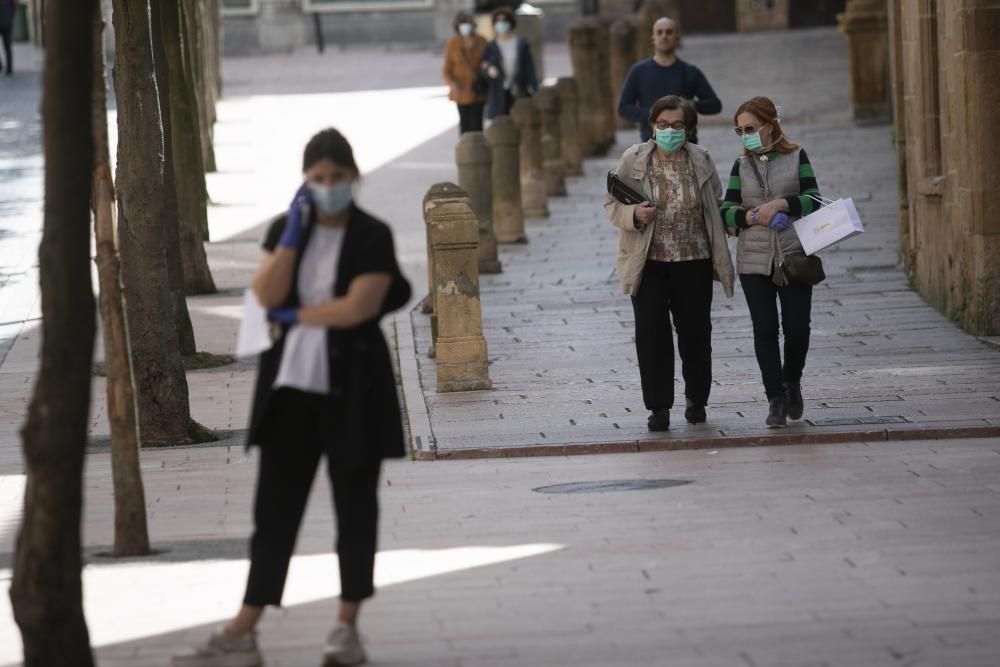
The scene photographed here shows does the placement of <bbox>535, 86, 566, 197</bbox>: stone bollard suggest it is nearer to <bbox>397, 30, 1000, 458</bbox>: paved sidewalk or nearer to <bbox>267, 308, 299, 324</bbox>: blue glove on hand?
<bbox>397, 30, 1000, 458</bbox>: paved sidewalk

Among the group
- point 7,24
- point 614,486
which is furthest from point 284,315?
point 7,24

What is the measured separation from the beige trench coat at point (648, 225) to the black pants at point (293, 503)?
4326 millimetres

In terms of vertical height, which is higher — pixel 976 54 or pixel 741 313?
pixel 976 54

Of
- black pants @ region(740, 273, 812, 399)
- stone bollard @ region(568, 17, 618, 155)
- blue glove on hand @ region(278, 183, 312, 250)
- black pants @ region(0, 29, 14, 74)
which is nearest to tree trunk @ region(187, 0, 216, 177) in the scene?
stone bollard @ region(568, 17, 618, 155)

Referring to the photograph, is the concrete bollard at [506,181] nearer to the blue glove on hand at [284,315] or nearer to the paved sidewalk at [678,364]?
the paved sidewalk at [678,364]

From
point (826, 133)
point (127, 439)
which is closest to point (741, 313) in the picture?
point (127, 439)

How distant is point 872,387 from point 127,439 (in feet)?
17.7

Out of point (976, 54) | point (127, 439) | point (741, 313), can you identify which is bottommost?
point (741, 313)

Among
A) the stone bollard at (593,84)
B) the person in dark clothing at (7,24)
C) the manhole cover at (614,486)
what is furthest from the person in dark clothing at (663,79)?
the person in dark clothing at (7,24)

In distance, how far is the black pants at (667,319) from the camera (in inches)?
418

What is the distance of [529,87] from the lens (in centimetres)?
2597

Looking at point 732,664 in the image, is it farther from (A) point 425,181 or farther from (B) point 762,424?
(A) point 425,181

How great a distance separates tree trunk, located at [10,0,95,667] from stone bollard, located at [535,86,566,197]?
695 inches

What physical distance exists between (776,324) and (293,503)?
4.82 meters
